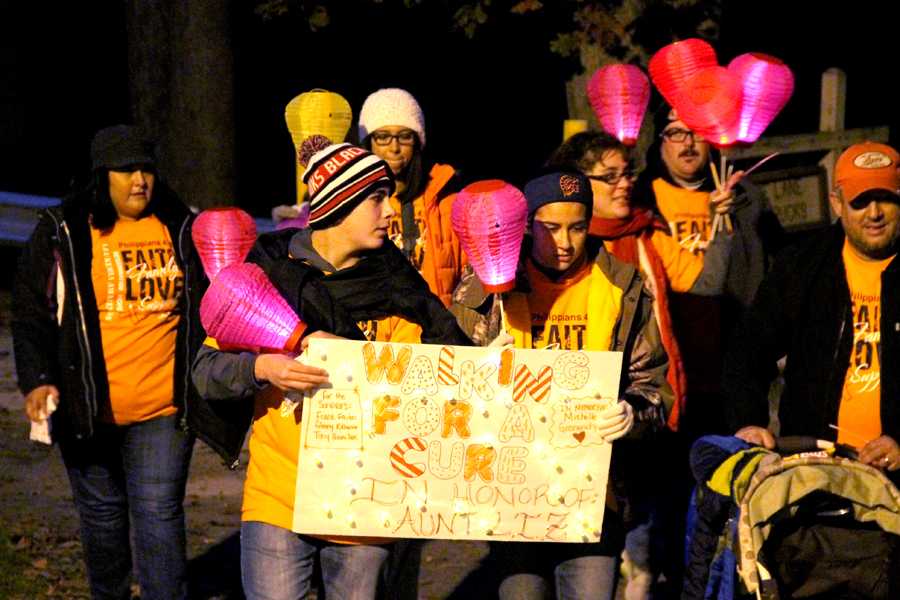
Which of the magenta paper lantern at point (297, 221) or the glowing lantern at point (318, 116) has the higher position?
the glowing lantern at point (318, 116)

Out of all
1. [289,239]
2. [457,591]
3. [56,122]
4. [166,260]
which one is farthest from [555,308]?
[56,122]

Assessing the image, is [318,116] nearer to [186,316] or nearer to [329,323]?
[186,316]

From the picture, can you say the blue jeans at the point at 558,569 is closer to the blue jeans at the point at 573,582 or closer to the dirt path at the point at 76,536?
the blue jeans at the point at 573,582

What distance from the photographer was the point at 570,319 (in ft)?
19.2

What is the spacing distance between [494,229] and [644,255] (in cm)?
151

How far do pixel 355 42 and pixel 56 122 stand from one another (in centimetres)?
386

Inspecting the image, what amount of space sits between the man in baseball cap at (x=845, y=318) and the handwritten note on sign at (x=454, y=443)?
0.84m

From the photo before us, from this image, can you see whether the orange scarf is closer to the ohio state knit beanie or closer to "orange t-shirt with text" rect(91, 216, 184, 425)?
the ohio state knit beanie

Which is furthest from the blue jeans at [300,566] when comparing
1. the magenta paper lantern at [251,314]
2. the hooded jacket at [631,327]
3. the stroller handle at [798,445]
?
the stroller handle at [798,445]

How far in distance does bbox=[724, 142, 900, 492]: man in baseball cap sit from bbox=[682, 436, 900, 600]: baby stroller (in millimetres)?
395

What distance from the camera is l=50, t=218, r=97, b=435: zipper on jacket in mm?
6777

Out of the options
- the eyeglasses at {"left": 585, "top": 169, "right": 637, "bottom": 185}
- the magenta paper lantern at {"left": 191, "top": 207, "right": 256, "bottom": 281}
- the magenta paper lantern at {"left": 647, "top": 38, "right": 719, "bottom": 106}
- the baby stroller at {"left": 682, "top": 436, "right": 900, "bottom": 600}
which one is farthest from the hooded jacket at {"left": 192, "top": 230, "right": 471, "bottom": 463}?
the magenta paper lantern at {"left": 647, "top": 38, "right": 719, "bottom": 106}

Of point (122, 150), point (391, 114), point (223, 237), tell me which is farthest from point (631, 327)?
point (122, 150)

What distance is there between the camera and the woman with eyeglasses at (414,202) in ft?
23.2
